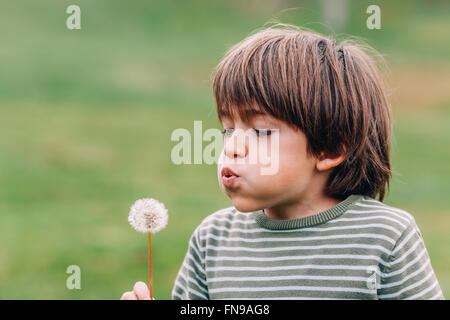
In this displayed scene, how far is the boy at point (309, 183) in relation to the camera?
1.88 metres

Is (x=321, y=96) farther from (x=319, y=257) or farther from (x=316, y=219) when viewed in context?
(x=319, y=257)

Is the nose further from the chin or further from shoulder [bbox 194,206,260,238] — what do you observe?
shoulder [bbox 194,206,260,238]

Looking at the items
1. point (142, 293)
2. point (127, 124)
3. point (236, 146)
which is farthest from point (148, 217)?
point (127, 124)

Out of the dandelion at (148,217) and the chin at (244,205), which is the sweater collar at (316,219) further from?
the dandelion at (148,217)

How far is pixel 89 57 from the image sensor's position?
38.6ft

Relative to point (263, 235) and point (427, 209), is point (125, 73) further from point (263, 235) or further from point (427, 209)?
point (263, 235)

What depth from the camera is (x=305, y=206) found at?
6.66ft

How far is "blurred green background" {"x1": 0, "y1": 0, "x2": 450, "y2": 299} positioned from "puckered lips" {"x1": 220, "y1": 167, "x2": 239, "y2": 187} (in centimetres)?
89

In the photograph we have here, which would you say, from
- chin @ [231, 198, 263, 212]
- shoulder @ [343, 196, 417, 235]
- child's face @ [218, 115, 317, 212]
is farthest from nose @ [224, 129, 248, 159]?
shoulder @ [343, 196, 417, 235]

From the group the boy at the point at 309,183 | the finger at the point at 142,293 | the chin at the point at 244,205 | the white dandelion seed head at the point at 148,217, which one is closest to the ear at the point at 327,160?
the boy at the point at 309,183

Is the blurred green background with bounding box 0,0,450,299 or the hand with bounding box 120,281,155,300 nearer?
the hand with bounding box 120,281,155,300

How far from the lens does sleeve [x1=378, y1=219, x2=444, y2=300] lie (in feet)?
6.03

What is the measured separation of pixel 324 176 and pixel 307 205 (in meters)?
0.10
